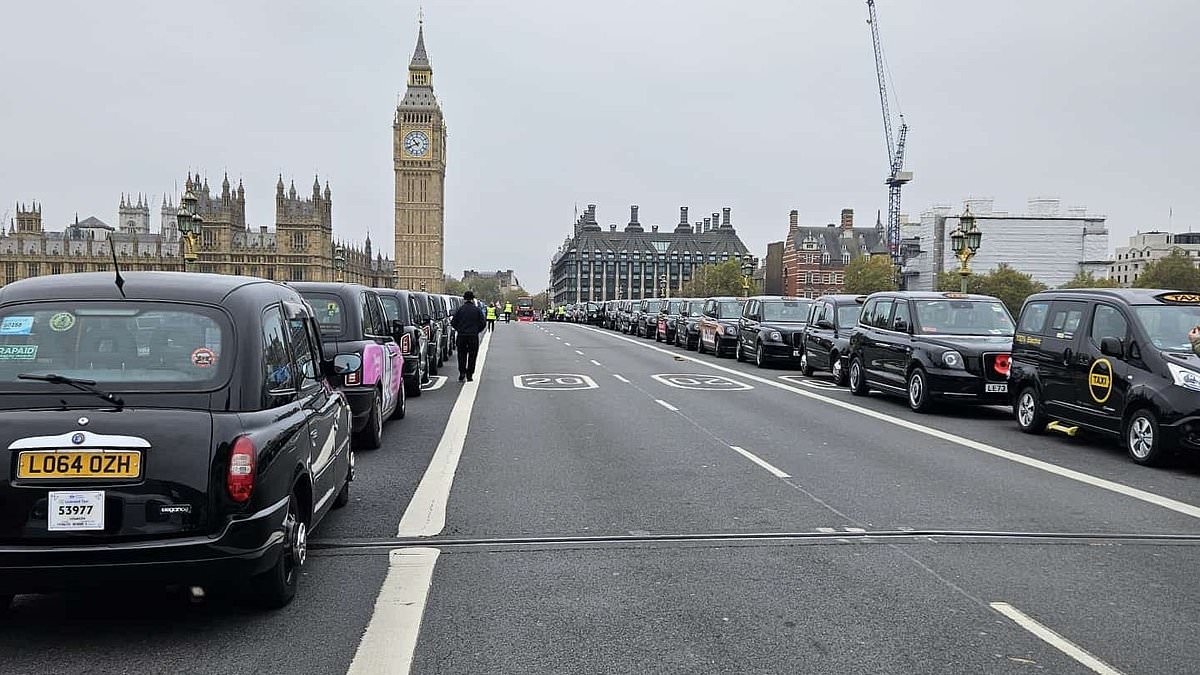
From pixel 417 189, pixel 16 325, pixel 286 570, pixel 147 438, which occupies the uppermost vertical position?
pixel 417 189

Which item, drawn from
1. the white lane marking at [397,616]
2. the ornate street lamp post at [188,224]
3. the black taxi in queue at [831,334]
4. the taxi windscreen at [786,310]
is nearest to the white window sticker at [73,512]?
the white lane marking at [397,616]

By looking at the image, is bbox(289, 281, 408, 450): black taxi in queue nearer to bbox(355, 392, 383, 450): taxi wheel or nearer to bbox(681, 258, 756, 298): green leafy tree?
bbox(355, 392, 383, 450): taxi wheel

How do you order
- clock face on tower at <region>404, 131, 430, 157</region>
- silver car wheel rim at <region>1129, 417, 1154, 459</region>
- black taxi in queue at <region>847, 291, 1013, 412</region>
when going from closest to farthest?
silver car wheel rim at <region>1129, 417, 1154, 459</region>
black taxi in queue at <region>847, 291, 1013, 412</region>
clock face on tower at <region>404, 131, 430, 157</region>

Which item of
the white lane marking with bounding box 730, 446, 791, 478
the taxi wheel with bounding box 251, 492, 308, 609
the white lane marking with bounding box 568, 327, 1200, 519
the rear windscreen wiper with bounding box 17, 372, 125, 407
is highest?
the rear windscreen wiper with bounding box 17, 372, 125, 407

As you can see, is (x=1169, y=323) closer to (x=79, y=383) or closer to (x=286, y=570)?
(x=286, y=570)

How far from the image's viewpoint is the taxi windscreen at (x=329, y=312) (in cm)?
1134

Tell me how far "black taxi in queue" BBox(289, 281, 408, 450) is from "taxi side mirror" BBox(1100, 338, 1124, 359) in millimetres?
8217

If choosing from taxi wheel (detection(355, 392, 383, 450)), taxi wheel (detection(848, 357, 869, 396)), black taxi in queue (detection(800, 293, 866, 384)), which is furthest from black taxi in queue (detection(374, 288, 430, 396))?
black taxi in queue (detection(800, 293, 866, 384))

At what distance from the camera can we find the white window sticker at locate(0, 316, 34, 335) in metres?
4.98

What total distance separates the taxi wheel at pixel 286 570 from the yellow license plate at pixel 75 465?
894mm

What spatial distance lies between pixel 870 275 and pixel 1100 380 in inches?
4059

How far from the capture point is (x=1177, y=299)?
11.3 meters

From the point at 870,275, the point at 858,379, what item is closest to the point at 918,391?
the point at 858,379

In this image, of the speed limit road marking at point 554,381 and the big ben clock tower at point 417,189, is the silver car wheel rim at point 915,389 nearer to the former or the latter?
the speed limit road marking at point 554,381
